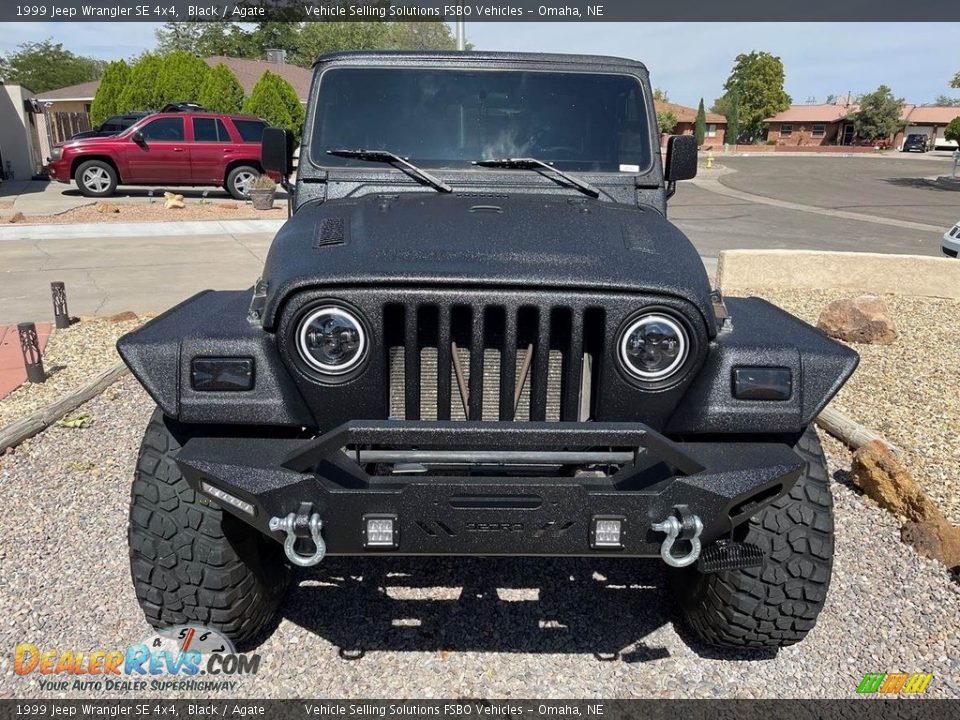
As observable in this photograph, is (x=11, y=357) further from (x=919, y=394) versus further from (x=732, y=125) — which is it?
(x=732, y=125)

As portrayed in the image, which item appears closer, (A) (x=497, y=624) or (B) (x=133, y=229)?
(A) (x=497, y=624)

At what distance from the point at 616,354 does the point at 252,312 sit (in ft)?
3.89

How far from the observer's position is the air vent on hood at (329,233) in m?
2.67

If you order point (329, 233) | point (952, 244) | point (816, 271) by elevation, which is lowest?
point (816, 271)

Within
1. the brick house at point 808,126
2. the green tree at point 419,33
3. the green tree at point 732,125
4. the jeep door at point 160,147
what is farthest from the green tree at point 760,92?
the jeep door at point 160,147

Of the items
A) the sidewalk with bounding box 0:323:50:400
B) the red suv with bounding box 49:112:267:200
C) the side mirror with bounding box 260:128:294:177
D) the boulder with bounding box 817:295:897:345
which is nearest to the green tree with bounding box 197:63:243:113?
the red suv with bounding box 49:112:267:200

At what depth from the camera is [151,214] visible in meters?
15.6

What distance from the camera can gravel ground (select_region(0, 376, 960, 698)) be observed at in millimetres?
2816

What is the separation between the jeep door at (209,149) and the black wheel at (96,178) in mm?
1820

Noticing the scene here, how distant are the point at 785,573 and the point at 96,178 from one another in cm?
1850

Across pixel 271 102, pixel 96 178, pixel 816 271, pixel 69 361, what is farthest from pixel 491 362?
pixel 271 102

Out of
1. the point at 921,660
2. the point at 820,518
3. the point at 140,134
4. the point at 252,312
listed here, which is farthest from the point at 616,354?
the point at 140,134

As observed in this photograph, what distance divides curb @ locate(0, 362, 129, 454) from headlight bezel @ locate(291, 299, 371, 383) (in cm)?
300

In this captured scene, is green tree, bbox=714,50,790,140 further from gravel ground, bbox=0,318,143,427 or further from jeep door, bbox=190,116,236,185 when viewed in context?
gravel ground, bbox=0,318,143,427
